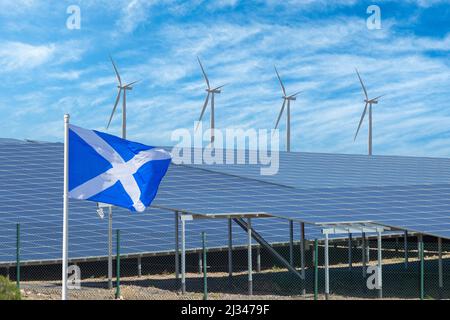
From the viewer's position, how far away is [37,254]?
35750mm

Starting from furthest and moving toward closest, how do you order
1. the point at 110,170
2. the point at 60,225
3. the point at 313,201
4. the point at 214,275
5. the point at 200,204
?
the point at 60,225 < the point at 214,275 < the point at 313,201 < the point at 200,204 < the point at 110,170

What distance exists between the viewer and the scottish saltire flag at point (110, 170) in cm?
2227

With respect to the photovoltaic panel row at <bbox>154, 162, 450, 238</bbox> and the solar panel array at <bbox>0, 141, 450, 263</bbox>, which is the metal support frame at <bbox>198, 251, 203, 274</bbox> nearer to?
the solar panel array at <bbox>0, 141, 450, 263</bbox>

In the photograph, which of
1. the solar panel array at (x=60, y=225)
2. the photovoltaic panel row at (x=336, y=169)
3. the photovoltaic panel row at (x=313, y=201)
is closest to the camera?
the photovoltaic panel row at (x=313, y=201)

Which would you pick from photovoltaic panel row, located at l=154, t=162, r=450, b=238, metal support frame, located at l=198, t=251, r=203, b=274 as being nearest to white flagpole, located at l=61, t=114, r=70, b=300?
photovoltaic panel row, located at l=154, t=162, r=450, b=238

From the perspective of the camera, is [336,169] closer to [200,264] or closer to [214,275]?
[200,264]

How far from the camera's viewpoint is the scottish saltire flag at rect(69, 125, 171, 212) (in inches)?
877

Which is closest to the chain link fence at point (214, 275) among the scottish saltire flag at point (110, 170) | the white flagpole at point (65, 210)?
the white flagpole at point (65, 210)


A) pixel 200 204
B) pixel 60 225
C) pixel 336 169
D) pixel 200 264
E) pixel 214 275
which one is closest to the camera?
pixel 200 204

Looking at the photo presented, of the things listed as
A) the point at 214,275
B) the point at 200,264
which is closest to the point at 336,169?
the point at 200,264

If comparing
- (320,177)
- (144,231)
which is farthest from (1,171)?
(320,177)

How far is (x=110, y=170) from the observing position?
73.8 feet

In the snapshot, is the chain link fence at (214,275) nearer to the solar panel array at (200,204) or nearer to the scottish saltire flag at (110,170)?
→ the solar panel array at (200,204)

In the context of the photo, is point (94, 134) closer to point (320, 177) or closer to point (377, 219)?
point (377, 219)
